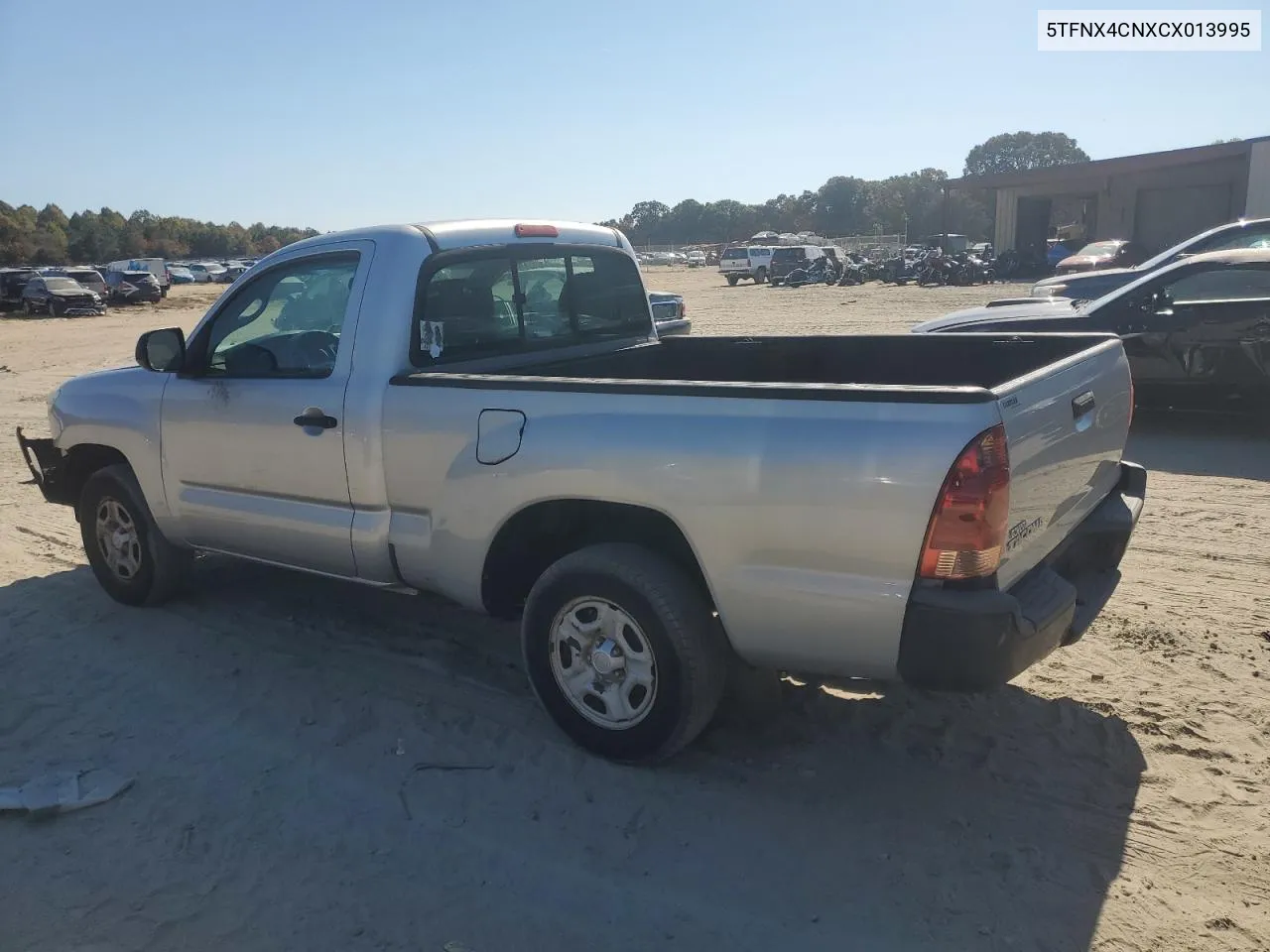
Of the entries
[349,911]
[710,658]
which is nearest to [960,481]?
[710,658]

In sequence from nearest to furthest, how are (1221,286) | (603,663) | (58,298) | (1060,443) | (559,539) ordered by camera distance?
(1060,443) → (603,663) → (559,539) → (1221,286) → (58,298)

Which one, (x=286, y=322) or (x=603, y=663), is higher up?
(x=286, y=322)

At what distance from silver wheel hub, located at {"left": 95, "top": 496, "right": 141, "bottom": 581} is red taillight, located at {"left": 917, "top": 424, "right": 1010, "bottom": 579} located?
4.29 m

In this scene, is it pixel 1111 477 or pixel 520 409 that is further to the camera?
pixel 1111 477

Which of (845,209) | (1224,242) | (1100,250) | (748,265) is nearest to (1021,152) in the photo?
(845,209)

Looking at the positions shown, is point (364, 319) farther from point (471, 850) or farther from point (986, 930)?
point (986, 930)

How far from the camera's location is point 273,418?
4434 mm

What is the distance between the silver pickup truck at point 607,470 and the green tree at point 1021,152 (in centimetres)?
12152

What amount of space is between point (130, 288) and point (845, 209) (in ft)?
241

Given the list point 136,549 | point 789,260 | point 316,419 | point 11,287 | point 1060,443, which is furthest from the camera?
point 789,260

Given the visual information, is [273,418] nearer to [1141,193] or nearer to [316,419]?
[316,419]

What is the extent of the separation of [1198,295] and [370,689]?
7.87 m

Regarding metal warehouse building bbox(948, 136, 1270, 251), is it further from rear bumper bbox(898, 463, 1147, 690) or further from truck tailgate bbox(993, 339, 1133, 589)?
rear bumper bbox(898, 463, 1147, 690)

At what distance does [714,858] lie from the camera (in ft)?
10.4
